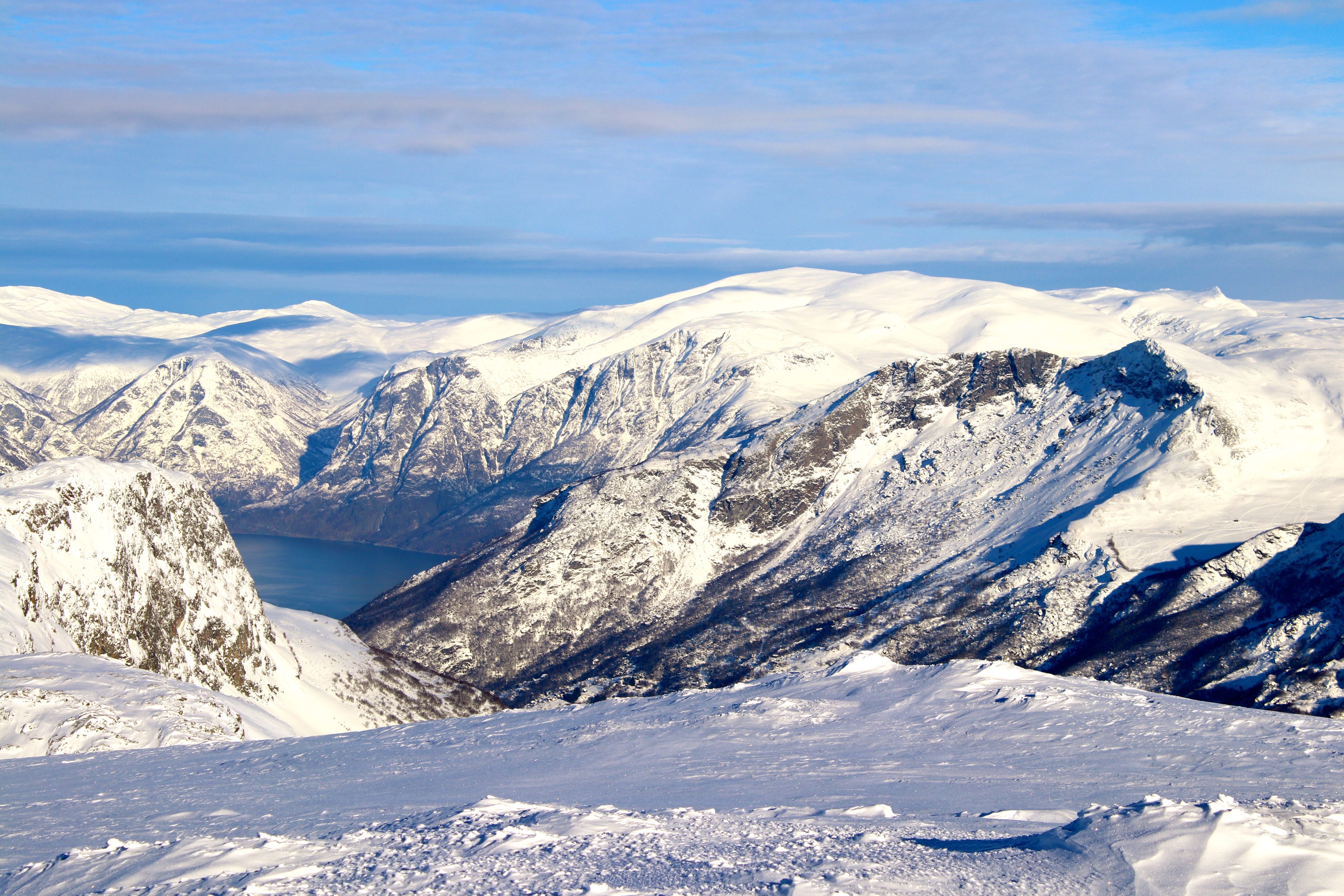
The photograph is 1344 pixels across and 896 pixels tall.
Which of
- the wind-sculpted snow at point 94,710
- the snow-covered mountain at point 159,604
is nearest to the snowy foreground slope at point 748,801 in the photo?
the wind-sculpted snow at point 94,710

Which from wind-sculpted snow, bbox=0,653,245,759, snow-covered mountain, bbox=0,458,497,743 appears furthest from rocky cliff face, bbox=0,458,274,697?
wind-sculpted snow, bbox=0,653,245,759

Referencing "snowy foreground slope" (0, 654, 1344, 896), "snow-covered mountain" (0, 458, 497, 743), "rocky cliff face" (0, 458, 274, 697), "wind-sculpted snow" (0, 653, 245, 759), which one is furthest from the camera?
"rocky cliff face" (0, 458, 274, 697)

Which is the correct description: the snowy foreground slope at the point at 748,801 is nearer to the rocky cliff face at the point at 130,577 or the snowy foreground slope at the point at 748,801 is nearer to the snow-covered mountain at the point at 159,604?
the snow-covered mountain at the point at 159,604

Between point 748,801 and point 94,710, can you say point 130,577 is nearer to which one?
point 94,710

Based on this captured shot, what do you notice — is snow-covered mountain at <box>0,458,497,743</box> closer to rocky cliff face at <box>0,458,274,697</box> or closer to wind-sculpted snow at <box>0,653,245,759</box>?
rocky cliff face at <box>0,458,274,697</box>

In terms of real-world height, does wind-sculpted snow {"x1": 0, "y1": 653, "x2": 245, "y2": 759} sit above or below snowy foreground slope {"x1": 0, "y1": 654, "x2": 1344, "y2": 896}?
below
